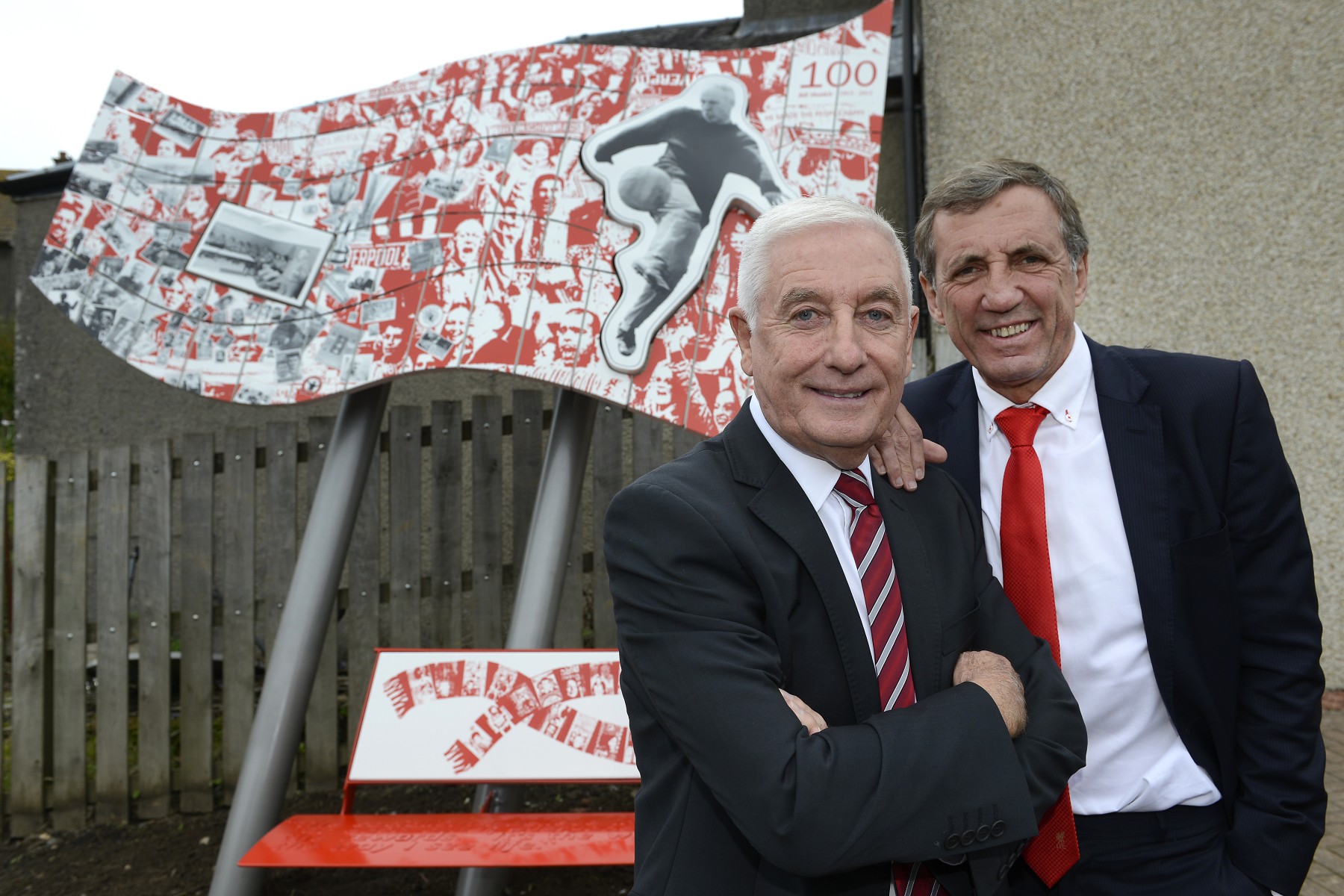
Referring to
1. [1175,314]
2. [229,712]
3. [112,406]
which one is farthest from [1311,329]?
[112,406]

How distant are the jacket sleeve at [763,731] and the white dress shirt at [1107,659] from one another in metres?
0.44

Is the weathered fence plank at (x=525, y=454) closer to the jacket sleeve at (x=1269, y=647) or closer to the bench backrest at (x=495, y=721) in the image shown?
the bench backrest at (x=495, y=721)

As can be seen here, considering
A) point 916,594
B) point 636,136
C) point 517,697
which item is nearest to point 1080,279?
point 916,594

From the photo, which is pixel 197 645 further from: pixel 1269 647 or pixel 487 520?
pixel 1269 647

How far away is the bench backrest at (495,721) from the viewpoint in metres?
3.34

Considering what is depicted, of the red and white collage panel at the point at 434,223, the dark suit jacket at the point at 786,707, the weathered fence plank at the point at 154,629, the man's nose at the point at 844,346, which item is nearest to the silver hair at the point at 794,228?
the man's nose at the point at 844,346

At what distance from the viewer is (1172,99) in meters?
5.14

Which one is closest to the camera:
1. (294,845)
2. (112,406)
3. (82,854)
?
(294,845)

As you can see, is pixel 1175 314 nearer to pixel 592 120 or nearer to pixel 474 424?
pixel 592 120

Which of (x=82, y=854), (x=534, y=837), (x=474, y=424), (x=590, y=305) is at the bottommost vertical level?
(x=82, y=854)

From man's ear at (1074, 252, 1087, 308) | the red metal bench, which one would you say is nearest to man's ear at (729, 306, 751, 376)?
man's ear at (1074, 252, 1087, 308)

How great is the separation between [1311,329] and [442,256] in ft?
15.0

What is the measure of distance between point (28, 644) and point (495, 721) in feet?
9.05

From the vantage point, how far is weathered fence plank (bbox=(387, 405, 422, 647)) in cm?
464
